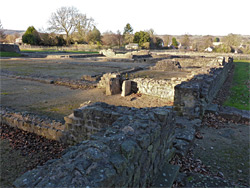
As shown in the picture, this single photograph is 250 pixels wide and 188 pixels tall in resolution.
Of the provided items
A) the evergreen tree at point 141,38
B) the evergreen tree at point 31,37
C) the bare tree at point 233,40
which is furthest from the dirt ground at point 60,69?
the bare tree at point 233,40

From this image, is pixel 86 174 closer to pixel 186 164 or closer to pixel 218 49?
pixel 186 164

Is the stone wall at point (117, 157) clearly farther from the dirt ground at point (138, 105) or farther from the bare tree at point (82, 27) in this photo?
the bare tree at point (82, 27)

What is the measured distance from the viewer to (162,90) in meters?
9.57

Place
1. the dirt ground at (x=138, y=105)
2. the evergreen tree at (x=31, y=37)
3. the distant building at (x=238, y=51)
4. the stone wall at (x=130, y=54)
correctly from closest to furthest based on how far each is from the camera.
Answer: the dirt ground at (x=138, y=105)
the stone wall at (x=130, y=54)
the distant building at (x=238, y=51)
the evergreen tree at (x=31, y=37)

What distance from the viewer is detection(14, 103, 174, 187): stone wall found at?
2.14 m

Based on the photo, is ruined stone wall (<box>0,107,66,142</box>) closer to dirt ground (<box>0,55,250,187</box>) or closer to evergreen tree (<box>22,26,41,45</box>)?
dirt ground (<box>0,55,250,187</box>)

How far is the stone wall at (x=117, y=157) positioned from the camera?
214 cm

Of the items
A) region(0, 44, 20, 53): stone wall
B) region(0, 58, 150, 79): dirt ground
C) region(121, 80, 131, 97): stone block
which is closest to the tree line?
region(0, 44, 20, 53): stone wall

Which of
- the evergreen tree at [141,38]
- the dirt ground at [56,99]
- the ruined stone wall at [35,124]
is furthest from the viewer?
the evergreen tree at [141,38]

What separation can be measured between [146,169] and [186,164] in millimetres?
1710

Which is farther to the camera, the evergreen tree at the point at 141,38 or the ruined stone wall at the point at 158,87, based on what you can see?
the evergreen tree at the point at 141,38

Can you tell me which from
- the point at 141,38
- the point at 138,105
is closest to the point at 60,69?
the point at 138,105

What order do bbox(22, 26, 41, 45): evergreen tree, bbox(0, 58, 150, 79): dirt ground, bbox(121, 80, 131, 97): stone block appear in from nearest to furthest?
bbox(121, 80, 131, 97): stone block < bbox(0, 58, 150, 79): dirt ground < bbox(22, 26, 41, 45): evergreen tree

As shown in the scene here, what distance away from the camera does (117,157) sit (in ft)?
8.21
